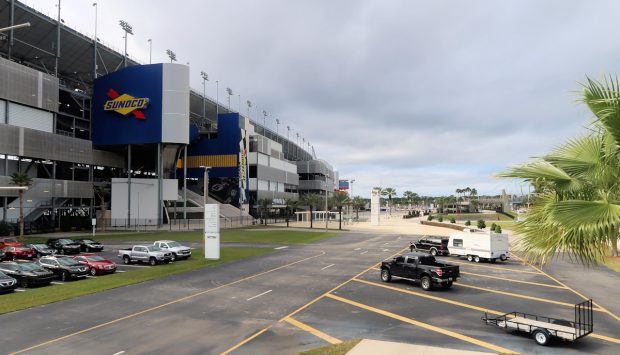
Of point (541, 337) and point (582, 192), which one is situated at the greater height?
point (582, 192)

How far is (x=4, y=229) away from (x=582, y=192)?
75.7 meters

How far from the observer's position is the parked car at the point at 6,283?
76.1 ft

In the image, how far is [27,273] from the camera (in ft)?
82.8

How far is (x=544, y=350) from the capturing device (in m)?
13.8

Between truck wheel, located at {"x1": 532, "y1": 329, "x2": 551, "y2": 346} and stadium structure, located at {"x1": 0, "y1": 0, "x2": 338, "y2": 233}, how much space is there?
239 ft

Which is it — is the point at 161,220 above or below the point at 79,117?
below

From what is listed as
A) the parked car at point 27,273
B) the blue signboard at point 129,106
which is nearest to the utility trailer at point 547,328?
the parked car at point 27,273

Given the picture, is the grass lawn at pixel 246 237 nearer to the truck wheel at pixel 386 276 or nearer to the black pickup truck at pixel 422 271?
the truck wheel at pixel 386 276

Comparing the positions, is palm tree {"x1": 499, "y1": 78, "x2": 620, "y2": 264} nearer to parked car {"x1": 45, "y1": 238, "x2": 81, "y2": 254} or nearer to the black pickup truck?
the black pickup truck

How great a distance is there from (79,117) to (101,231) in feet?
85.1

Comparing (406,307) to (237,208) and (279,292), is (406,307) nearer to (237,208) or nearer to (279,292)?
(279,292)

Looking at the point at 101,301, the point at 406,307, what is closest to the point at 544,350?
the point at 406,307

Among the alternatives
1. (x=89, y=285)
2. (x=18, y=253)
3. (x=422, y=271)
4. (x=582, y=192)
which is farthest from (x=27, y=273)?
(x=582, y=192)

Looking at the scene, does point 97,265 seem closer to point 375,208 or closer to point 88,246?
point 88,246
